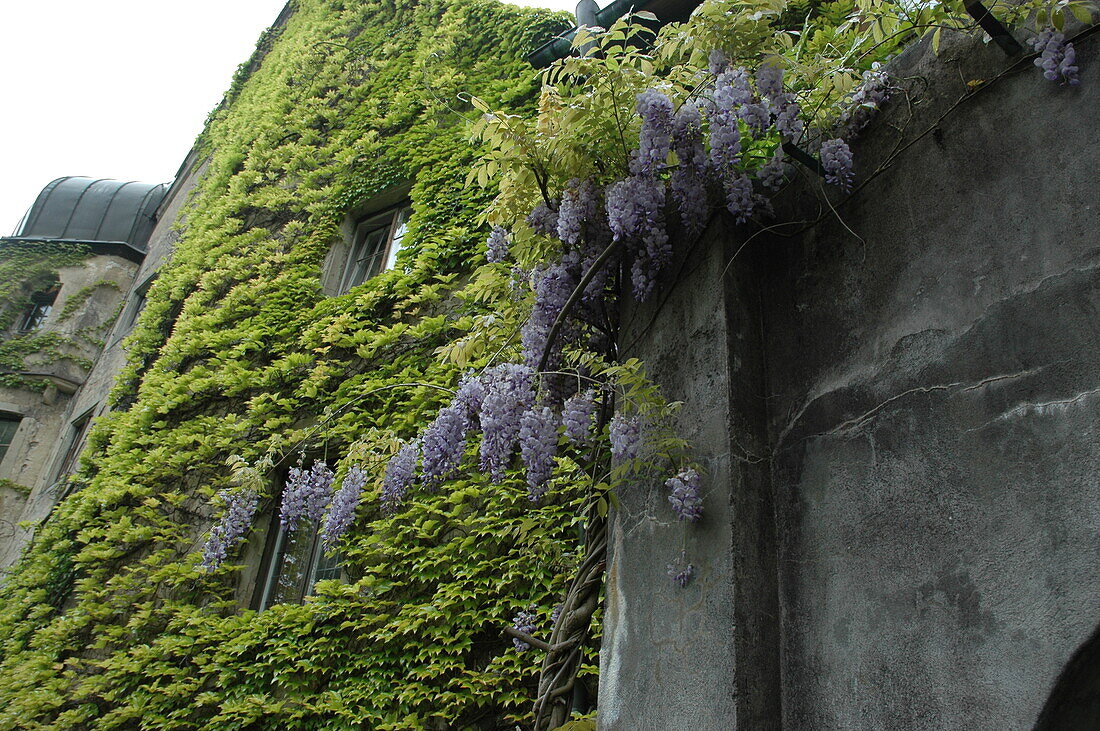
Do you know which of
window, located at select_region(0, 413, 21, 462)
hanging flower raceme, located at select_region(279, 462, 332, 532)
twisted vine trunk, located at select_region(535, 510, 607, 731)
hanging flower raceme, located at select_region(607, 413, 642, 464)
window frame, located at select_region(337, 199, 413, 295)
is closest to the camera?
hanging flower raceme, located at select_region(607, 413, 642, 464)

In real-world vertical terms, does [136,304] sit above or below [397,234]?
above

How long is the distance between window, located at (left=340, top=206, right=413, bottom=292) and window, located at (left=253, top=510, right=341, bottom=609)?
8.75ft

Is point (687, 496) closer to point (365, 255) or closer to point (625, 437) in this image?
point (625, 437)

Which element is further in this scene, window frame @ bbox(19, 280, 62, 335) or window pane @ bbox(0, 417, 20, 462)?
window frame @ bbox(19, 280, 62, 335)

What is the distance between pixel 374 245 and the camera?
7.57 meters

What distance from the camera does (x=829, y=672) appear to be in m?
1.61

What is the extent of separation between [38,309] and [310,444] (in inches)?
589

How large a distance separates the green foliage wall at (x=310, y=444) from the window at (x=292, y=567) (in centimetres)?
24

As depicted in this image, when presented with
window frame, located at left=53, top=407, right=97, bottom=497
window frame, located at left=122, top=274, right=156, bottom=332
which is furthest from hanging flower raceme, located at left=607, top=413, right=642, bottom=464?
window frame, located at left=122, top=274, right=156, bottom=332

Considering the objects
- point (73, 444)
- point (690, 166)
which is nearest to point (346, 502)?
point (690, 166)

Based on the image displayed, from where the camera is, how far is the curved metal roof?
58.7ft

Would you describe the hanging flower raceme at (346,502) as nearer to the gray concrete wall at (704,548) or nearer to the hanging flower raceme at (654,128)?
A: the gray concrete wall at (704,548)

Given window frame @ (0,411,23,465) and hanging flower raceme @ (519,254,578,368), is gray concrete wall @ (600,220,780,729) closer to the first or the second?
hanging flower raceme @ (519,254,578,368)

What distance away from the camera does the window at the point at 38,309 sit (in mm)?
16359
